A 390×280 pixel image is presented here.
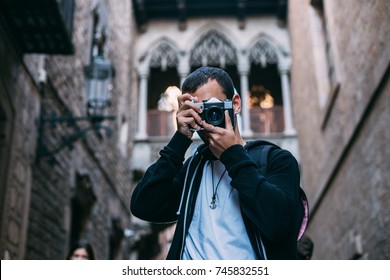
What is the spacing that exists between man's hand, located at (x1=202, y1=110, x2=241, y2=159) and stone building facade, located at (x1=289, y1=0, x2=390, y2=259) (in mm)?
3817

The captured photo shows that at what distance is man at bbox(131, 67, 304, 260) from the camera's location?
1.49 metres

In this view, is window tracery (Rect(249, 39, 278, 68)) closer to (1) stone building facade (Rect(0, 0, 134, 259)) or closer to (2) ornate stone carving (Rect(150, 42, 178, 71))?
(2) ornate stone carving (Rect(150, 42, 178, 71))

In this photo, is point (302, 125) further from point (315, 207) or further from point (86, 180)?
point (86, 180)

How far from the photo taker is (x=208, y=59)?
1565 centimetres

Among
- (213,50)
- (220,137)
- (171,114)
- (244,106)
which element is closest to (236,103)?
(220,137)

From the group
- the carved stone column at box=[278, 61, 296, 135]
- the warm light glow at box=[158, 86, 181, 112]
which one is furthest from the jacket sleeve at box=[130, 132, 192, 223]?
the warm light glow at box=[158, 86, 181, 112]

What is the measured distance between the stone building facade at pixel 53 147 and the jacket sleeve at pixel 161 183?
12.3 ft

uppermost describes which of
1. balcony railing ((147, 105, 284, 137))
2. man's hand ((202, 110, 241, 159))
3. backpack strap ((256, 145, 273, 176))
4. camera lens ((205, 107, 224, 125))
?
balcony railing ((147, 105, 284, 137))

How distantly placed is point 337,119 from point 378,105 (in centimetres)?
222

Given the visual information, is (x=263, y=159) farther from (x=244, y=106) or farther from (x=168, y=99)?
(x=168, y=99)

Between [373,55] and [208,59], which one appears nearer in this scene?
[373,55]

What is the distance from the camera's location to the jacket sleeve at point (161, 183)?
174 cm

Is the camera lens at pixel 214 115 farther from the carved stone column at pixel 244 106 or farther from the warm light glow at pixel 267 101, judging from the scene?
the warm light glow at pixel 267 101
